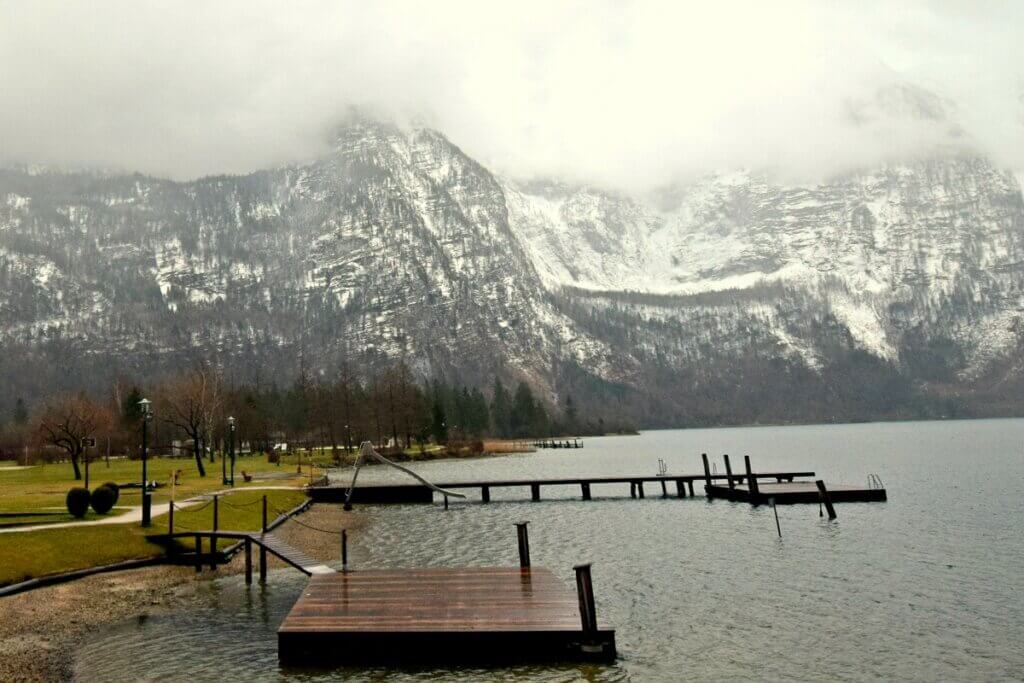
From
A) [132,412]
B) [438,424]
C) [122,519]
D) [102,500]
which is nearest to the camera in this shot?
[122,519]

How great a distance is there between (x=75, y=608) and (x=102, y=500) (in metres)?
A: 17.5

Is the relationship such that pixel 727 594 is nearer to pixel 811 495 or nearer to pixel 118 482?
pixel 811 495

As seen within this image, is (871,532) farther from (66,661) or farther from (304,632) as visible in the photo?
(66,661)

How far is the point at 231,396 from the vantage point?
136 metres

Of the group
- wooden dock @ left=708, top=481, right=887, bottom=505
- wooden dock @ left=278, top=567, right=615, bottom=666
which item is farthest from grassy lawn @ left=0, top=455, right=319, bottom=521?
wooden dock @ left=708, top=481, right=887, bottom=505

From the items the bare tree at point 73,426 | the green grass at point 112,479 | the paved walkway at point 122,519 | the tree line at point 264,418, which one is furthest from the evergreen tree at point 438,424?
the paved walkway at point 122,519

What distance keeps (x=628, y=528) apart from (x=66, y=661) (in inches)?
1466

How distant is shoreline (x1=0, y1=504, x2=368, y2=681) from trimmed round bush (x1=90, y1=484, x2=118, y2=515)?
9622 millimetres

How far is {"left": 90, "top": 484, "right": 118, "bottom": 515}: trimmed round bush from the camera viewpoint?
43375 mm

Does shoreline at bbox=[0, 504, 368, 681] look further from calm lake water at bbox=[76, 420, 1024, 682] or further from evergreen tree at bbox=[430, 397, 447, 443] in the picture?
evergreen tree at bbox=[430, 397, 447, 443]

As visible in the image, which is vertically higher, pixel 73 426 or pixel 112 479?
pixel 73 426

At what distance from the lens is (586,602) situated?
72.8 ft

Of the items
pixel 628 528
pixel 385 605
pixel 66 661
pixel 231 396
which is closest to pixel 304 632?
pixel 385 605

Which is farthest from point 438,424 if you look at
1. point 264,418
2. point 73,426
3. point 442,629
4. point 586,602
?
point 586,602
